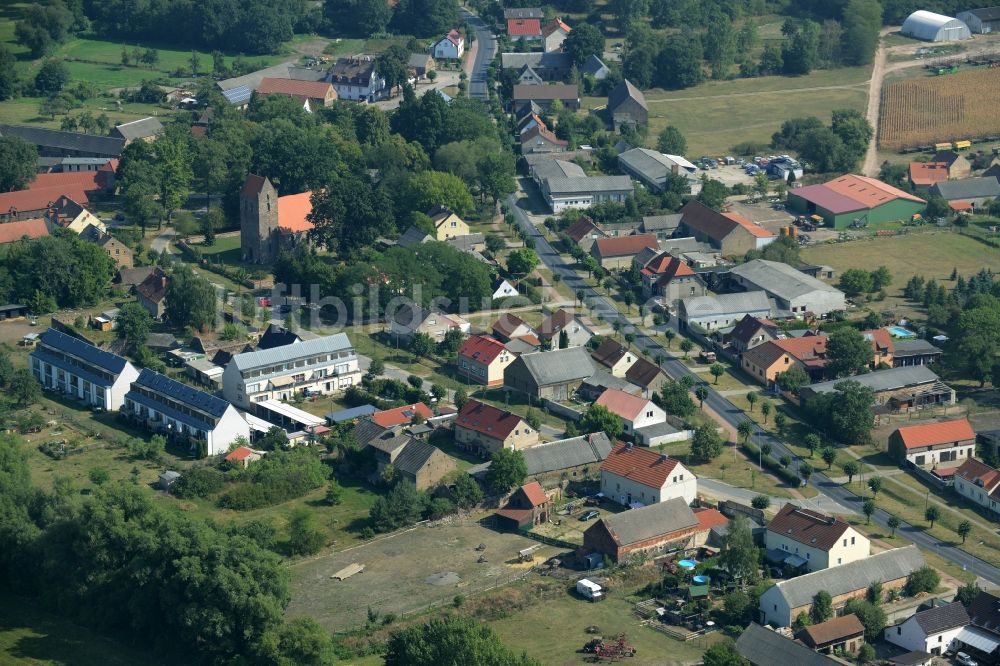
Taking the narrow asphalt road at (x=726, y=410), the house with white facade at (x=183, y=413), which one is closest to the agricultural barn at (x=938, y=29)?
the narrow asphalt road at (x=726, y=410)

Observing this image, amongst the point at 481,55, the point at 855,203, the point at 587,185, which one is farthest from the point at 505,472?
the point at 481,55

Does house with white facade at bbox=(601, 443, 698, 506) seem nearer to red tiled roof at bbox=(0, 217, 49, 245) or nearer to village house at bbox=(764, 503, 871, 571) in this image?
village house at bbox=(764, 503, 871, 571)

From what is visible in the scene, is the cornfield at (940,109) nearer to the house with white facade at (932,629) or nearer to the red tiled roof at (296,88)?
the red tiled roof at (296,88)

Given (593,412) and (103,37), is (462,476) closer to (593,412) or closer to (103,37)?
(593,412)

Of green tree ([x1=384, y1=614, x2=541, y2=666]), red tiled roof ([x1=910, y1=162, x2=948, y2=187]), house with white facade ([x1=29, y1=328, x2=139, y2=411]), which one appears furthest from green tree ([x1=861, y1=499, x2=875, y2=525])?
red tiled roof ([x1=910, y1=162, x2=948, y2=187])

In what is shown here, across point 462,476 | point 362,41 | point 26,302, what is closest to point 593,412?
point 462,476

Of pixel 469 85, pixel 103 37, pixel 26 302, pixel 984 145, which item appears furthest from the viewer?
pixel 103 37
